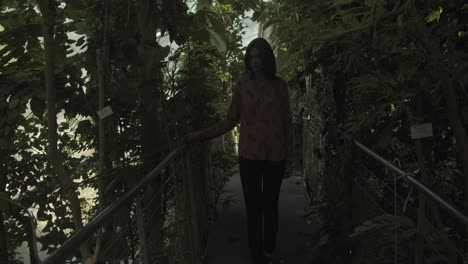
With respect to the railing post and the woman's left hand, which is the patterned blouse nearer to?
the woman's left hand

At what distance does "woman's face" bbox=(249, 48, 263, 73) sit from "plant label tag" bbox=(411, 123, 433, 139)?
133 cm

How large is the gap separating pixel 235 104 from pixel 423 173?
1.45 meters

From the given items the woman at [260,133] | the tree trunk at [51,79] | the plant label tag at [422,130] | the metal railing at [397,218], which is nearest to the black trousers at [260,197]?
the woman at [260,133]

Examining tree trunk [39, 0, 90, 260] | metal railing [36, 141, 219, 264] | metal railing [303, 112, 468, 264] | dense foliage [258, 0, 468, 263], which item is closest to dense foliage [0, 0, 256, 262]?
tree trunk [39, 0, 90, 260]

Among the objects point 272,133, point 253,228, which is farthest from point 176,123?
point 253,228

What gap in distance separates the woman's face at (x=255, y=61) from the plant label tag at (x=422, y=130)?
52.5 inches

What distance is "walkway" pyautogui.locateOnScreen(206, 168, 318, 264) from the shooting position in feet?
11.4

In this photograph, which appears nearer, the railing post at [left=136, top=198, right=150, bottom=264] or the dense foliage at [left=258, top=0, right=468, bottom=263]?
the dense foliage at [left=258, top=0, right=468, bottom=263]

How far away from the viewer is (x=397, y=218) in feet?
5.77

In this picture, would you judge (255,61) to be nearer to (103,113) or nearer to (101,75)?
(101,75)

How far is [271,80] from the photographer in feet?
9.91

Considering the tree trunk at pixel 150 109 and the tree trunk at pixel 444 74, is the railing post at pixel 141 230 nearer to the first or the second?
the tree trunk at pixel 150 109

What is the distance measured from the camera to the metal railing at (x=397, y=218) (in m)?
1.68

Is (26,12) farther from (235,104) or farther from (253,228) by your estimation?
Answer: (253,228)
